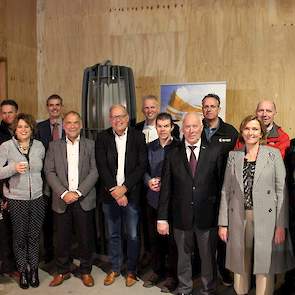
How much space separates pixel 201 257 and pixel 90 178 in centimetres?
103

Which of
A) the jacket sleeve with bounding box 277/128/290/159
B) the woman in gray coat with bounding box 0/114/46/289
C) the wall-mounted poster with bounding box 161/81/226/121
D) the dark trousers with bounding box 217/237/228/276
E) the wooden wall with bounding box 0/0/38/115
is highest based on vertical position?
the wooden wall with bounding box 0/0/38/115

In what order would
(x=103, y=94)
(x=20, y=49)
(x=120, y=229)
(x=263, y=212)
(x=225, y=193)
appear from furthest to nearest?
(x=20, y=49) → (x=103, y=94) → (x=120, y=229) → (x=225, y=193) → (x=263, y=212)

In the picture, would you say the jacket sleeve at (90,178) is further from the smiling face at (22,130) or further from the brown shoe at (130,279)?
the brown shoe at (130,279)

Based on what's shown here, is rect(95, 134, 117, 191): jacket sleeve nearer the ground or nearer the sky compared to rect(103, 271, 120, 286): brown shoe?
nearer the sky

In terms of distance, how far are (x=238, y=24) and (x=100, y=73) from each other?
1.58 metres

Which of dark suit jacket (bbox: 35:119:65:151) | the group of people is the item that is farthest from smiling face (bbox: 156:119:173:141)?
dark suit jacket (bbox: 35:119:65:151)

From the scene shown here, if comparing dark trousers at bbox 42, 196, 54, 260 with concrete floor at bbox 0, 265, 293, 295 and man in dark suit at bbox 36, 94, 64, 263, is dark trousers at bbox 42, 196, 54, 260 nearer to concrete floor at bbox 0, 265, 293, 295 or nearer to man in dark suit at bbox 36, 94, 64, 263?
man in dark suit at bbox 36, 94, 64, 263

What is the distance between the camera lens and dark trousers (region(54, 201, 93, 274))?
312 cm

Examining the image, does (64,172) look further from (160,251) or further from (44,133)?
(160,251)

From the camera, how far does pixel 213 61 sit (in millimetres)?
4281

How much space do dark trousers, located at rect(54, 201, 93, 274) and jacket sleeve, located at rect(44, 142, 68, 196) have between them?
0.17 metres

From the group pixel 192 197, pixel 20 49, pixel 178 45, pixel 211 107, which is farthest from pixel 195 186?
pixel 20 49

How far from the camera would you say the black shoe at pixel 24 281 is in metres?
3.09

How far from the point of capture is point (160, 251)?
125 inches
